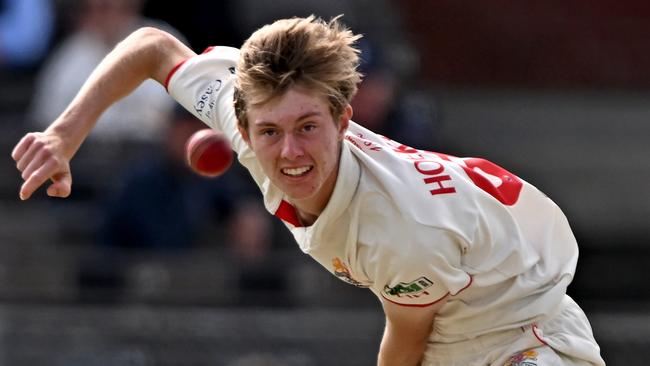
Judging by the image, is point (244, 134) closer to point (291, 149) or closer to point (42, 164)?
point (291, 149)

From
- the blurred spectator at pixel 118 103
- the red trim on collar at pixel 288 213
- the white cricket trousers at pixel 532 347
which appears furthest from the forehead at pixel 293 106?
the blurred spectator at pixel 118 103

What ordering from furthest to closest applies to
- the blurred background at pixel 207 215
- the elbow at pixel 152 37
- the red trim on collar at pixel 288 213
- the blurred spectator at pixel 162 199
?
the blurred spectator at pixel 162 199, the blurred background at pixel 207 215, the elbow at pixel 152 37, the red trim on collar at pixel 288 213

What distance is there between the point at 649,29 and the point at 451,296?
9601 millimetres

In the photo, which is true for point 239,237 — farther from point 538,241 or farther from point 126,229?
point 538,241

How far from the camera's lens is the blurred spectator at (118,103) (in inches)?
393

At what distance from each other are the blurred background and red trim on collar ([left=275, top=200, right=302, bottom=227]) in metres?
4.07

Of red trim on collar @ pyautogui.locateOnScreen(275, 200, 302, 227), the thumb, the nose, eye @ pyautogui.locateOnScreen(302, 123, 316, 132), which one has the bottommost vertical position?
red trim on collar @ pyautogui.locateOnScreen(275, 200, 302, 227)

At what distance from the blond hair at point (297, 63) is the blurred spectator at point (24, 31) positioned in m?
6.41

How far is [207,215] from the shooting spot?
9570 mm

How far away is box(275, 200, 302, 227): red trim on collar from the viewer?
4.89 m

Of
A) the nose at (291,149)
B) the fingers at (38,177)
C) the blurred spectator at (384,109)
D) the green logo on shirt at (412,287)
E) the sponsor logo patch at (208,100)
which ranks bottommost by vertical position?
the blurred spectator at (384,109)

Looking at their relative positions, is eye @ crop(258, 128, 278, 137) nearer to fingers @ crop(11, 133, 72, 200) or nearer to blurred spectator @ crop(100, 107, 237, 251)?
fingers @ crop(11, 133, 72, 200)

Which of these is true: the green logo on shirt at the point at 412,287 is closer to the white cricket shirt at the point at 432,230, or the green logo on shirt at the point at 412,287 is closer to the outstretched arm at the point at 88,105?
the white cricket shirt at the point at 432,230

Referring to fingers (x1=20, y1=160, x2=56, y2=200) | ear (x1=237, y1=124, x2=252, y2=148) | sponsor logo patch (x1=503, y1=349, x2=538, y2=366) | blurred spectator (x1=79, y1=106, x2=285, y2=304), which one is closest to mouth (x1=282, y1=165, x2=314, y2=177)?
ear (x1=237, y1=124, x2=252, y2=148)
